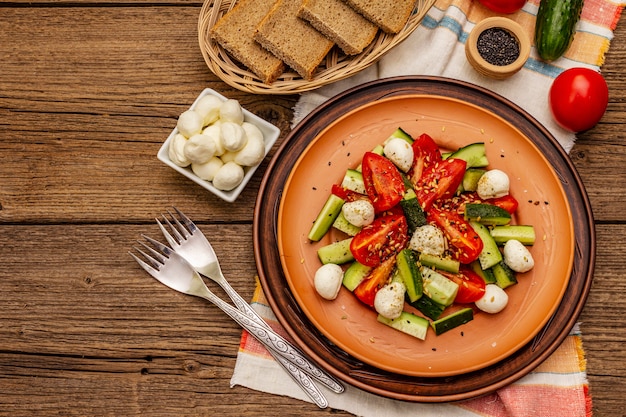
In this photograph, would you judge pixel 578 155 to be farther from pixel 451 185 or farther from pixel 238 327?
pixel 238 327

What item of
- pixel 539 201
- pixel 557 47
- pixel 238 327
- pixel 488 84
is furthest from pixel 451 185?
pixel 238 327

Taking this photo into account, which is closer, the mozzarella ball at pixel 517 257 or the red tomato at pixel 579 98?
the mozzarella ball at pixel 517 257

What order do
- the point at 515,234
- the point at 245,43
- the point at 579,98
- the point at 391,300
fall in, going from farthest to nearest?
the point at 245,43
the point at 579,98
the point at 515,234
the point at 391,300

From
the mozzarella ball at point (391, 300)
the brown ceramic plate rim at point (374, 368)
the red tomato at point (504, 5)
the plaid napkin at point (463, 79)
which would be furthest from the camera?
the red tomato at point (504, 5)

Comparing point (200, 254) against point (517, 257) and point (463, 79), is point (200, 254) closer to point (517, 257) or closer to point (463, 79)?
point (517, 257)

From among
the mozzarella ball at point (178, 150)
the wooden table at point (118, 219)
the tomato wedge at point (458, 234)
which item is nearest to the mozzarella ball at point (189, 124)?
the mozzarella ball at point (178, 150)

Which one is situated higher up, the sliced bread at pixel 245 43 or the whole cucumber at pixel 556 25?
the whole cucumber at pixel 556 25

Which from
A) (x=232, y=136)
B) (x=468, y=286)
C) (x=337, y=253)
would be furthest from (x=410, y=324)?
(x=232, y=136)

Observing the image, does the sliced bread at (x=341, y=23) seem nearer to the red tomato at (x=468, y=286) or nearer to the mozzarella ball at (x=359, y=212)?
the mozzarella ball at (x=359, y=212)
